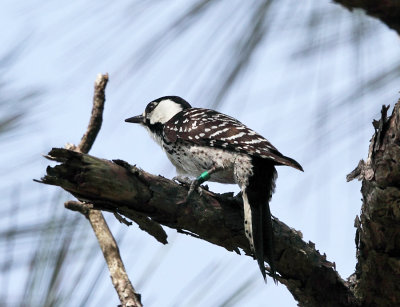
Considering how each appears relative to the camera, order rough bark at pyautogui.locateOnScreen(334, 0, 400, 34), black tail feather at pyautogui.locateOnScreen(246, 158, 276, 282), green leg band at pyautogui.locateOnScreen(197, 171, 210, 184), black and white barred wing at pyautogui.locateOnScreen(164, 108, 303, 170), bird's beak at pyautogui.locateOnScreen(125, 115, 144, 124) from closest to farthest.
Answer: rough bark at pyautogui.locateOnScreen(334, 0, 400, 34) < black tail feather at pyautogui.locateOnScreen(246, 158, 276, 282) < green leg band at pyautogui.locateOnScreen(197, 171, 210, 184) < black and white barred wing at pyautogui.locateOnScreen(164, 108, 303, 170) < bird's beak at pyautogui.locateOnScreen(125, 115, 144, 124)

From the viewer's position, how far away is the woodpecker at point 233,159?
3197 mm

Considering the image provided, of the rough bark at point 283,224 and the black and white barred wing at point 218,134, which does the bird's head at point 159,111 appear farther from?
the rough bark at point 283,224

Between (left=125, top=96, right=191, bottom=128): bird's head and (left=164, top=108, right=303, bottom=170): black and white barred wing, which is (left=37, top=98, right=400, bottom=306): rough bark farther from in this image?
(left=125, top=96, right=191, bottom=128): bird's head

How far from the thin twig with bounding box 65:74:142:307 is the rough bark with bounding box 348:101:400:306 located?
0.99 metres

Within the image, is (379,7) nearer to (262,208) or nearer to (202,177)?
(262,208)

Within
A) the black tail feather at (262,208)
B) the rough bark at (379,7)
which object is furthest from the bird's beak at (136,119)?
the rough bark at (379,7)

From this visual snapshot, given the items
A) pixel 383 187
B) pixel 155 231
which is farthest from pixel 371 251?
pixel 155 231

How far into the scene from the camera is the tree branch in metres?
2.49

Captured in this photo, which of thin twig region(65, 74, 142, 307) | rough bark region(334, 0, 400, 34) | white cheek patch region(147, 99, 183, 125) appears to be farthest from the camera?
white cheek patch region(147, 99, 183, 125)

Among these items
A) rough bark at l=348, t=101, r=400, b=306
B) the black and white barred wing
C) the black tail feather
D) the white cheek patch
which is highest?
the white cheek patch

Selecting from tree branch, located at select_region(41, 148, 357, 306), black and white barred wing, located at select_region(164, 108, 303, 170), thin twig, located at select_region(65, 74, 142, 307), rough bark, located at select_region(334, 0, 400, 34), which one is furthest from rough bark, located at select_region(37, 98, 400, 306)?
rough bark, located at select_region(334, 0, 400, 34)

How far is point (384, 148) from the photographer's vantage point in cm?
244

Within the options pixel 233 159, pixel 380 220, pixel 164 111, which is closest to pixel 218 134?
pixel 233 159

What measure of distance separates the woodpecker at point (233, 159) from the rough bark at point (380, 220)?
0.46 m
